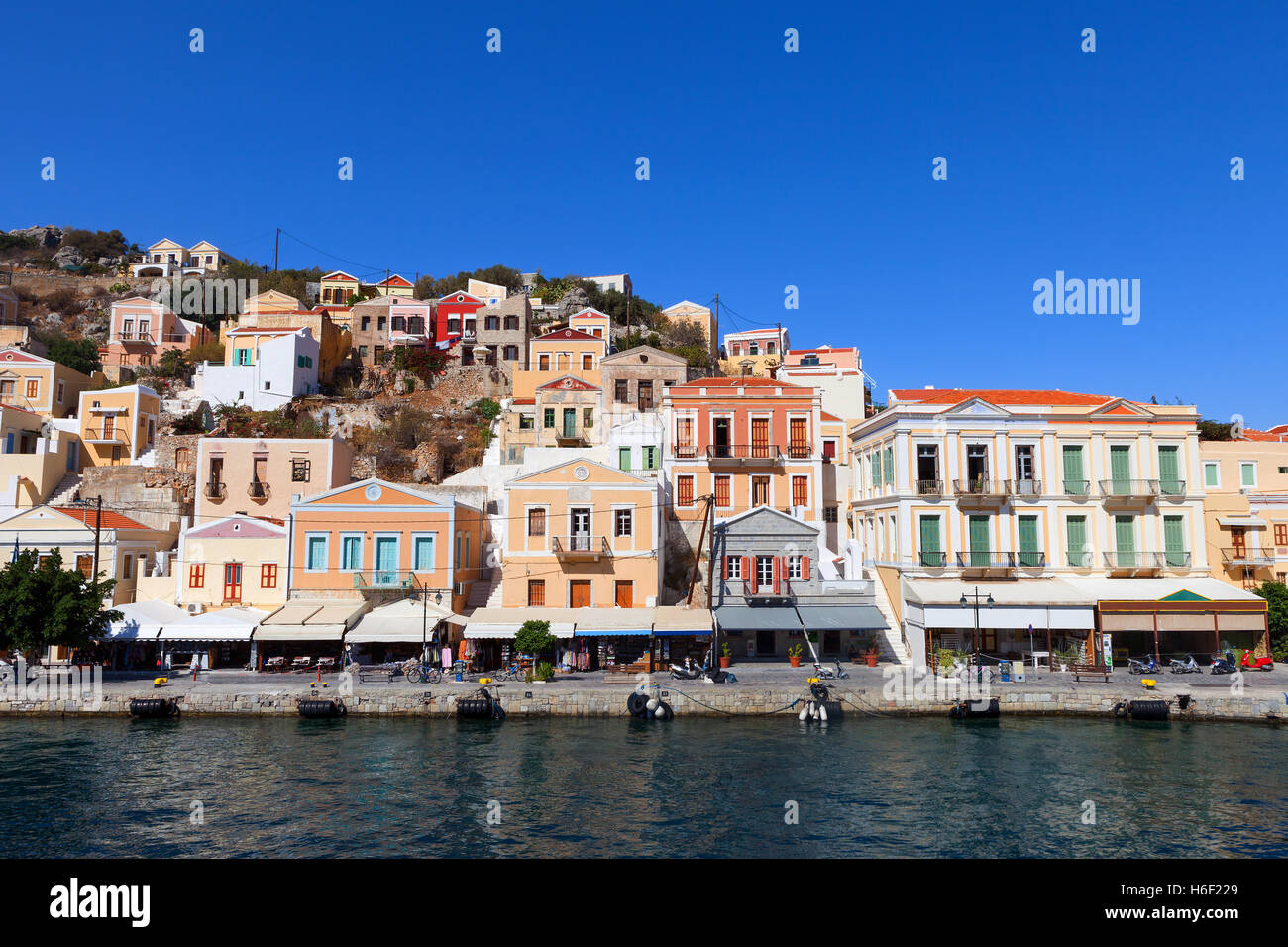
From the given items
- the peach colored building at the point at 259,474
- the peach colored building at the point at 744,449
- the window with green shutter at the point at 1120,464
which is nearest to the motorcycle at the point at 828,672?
the peach colored building at the point at 744,449

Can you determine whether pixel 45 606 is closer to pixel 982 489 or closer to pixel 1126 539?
pixel 982 489

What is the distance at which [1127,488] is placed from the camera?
3247cm

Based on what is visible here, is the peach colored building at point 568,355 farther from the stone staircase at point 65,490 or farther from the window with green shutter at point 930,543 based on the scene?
the window with green shutter at point 930,543

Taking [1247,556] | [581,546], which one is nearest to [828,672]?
[581,546]

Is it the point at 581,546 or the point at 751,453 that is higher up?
the point at 751,453

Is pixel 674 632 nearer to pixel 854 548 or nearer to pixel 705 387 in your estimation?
pixel 854 548

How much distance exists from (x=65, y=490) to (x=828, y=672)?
A: 128 feet

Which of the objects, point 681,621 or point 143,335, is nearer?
point 681,621

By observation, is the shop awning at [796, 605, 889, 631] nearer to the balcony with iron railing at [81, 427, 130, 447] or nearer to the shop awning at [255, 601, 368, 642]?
the shop awning at [255, 601, 368, 642]

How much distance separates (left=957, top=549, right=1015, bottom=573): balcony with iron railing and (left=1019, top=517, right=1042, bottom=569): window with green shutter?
2.11ft

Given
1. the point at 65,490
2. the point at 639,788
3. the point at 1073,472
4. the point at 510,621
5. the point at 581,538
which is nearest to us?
the point at 639,788

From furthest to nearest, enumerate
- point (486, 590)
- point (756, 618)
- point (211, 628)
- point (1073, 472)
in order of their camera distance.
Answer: point (486, 590), point (1073, 472), point (756, 618), point (211, 628)
